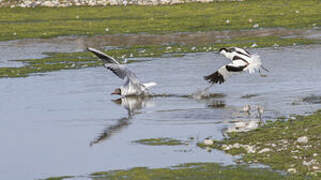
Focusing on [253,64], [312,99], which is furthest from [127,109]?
[312,99]

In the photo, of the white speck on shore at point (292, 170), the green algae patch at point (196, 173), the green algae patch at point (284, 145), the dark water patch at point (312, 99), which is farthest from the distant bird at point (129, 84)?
the white speck on shore at point (292, 170)

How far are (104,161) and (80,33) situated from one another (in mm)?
25163

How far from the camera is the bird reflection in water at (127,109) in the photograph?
16.0m

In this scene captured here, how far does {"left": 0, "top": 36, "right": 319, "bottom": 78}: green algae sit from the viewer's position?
27359 mm

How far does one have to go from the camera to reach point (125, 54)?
99.3 ft

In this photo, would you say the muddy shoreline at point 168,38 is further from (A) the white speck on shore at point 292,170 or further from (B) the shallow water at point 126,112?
(A) the white speck on shore at point 292,170

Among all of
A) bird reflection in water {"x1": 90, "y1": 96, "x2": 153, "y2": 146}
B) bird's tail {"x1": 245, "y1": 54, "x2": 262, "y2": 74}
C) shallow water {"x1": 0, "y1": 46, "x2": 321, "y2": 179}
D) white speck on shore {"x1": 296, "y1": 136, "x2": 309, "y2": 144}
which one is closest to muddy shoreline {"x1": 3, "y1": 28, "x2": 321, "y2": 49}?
shallow water {"x1": 0, "y1": 46, "x2": 321, "y2": 179}

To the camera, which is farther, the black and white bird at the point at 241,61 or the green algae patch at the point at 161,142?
the black and white bird at the point at 241,61

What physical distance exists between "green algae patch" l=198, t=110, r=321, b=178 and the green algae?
525 inches

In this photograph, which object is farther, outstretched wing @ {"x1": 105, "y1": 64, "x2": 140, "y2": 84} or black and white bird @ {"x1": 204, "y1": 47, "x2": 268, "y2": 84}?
outstretched wing @ {"x1": 105, "y1": 64, "x2": 140, "y2": 84}

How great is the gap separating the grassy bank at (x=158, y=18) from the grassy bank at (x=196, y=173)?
78.8 feet

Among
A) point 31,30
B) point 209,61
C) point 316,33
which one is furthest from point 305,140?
point 31,30

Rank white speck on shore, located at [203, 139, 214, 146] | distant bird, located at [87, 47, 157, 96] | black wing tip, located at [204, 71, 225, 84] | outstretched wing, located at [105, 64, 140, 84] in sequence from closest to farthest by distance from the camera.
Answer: white speck on shore, located at [203, 139, 214, 146] → black wing tip, located at [204, 71, 225, 84] → outstretched wing, located at [105, 64, 140, 84] → distant bird, located at [87, 47, 157, 96]

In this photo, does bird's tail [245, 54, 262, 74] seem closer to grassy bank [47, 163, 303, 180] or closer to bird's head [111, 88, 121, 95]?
bird's head [111, 88, 121, 95]
